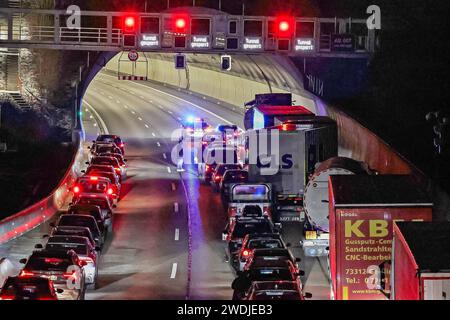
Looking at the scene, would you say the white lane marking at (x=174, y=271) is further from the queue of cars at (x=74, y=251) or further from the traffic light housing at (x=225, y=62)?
the traffic light housing at (x=225, y=62)

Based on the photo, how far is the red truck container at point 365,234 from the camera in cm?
2161

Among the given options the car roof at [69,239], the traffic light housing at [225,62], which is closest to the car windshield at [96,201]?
the car roof at [69,239]

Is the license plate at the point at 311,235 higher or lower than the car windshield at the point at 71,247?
lower

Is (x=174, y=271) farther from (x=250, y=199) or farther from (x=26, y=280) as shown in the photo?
(x=26, y=280)

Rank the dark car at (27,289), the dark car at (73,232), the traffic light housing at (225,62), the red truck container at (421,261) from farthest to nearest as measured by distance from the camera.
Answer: the traffic light housing at (225,62) < the dark car at (73,232) < the dark car at (27,289) < the red truck container at (421,261)

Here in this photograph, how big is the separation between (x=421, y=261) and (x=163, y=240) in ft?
69.3

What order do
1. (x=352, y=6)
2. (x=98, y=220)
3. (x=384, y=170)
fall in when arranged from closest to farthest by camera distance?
(x=98, y=220) → (x=384, y=170) → (x=352, y=6)

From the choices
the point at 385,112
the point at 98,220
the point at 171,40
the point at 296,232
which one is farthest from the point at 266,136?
the point at 385,112

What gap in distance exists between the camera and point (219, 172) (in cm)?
4966

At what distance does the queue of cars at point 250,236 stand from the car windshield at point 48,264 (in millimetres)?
3995

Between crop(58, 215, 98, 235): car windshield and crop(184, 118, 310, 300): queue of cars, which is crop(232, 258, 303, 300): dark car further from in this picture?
crop(58, 215, 98, 235): car windshield
